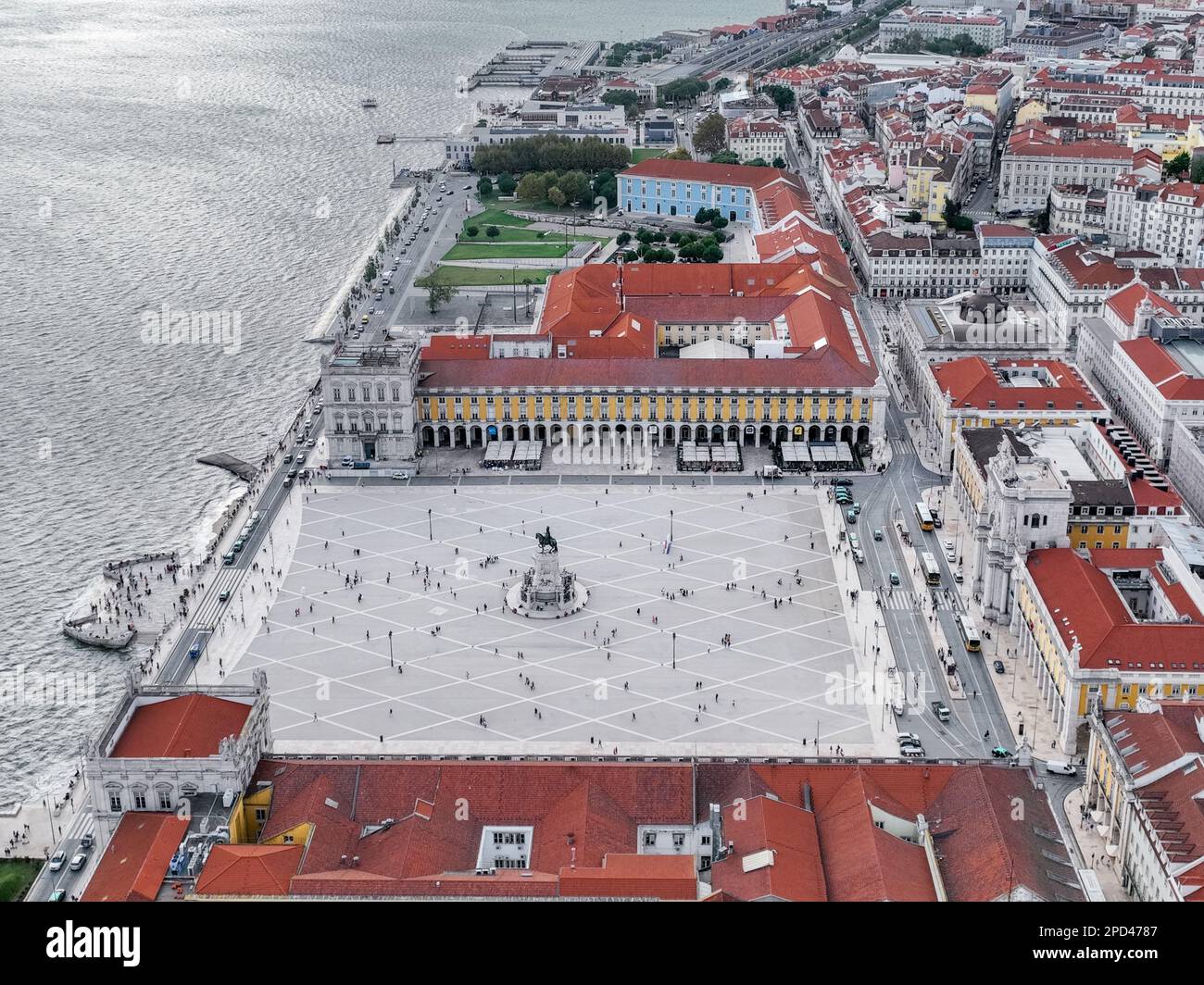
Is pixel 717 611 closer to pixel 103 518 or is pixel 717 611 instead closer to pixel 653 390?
pixel 653 390

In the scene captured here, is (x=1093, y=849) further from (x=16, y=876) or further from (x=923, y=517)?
(x=16, y=876)

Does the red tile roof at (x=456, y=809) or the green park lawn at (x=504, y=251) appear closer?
→ the red tile roof at (x=456, y=809)

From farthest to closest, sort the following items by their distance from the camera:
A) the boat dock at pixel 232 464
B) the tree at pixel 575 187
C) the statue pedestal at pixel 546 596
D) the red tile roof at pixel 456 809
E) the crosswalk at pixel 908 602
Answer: the tree at pixel 575 187 → the boat dock at pixel 232 464 → the crosswalk at pixel 908 602 → the statue pedestal at pixel 546 596 → the red tile roof at pixel 456 809

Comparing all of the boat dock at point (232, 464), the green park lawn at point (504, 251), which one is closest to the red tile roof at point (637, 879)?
the boat dock at point (232, 464)

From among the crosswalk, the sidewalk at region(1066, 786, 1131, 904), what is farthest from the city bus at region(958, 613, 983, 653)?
the sidewalk at region(1066, 786, 1131, 904)

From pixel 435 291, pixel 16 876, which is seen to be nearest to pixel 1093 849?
pixel 16 876

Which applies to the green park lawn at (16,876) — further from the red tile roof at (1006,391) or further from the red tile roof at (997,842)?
the red tile roof at (1006,391)

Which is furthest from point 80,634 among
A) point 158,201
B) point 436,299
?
point 158,201
